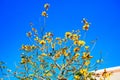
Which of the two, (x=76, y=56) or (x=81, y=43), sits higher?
(x=81, y=43)

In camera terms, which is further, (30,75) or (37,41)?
(37,41)

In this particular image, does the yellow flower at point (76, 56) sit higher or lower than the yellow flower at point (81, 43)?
lower

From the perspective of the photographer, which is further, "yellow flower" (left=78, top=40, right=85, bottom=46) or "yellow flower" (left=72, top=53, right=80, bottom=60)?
"yellow flower" (left=72, top=53, right=80, bottom=60)

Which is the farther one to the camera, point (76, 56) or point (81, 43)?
point (76, 56)

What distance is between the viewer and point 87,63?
469 inches

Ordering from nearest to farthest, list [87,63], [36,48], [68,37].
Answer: [87,63]
[68,37]
[36,48]

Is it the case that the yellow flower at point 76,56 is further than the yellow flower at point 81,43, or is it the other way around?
the yellow flower at point 76,56

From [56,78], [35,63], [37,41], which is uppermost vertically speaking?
[37,41]

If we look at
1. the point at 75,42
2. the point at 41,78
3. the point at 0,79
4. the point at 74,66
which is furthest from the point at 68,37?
the point at 0,79

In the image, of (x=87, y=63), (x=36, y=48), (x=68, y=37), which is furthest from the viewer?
(x=36, y=48)

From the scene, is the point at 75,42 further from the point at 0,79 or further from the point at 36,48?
the point at 0,79

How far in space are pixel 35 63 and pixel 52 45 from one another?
1089 mm

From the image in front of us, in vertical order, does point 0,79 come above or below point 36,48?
below

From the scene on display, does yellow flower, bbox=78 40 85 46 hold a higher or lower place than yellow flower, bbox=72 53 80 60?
higher
